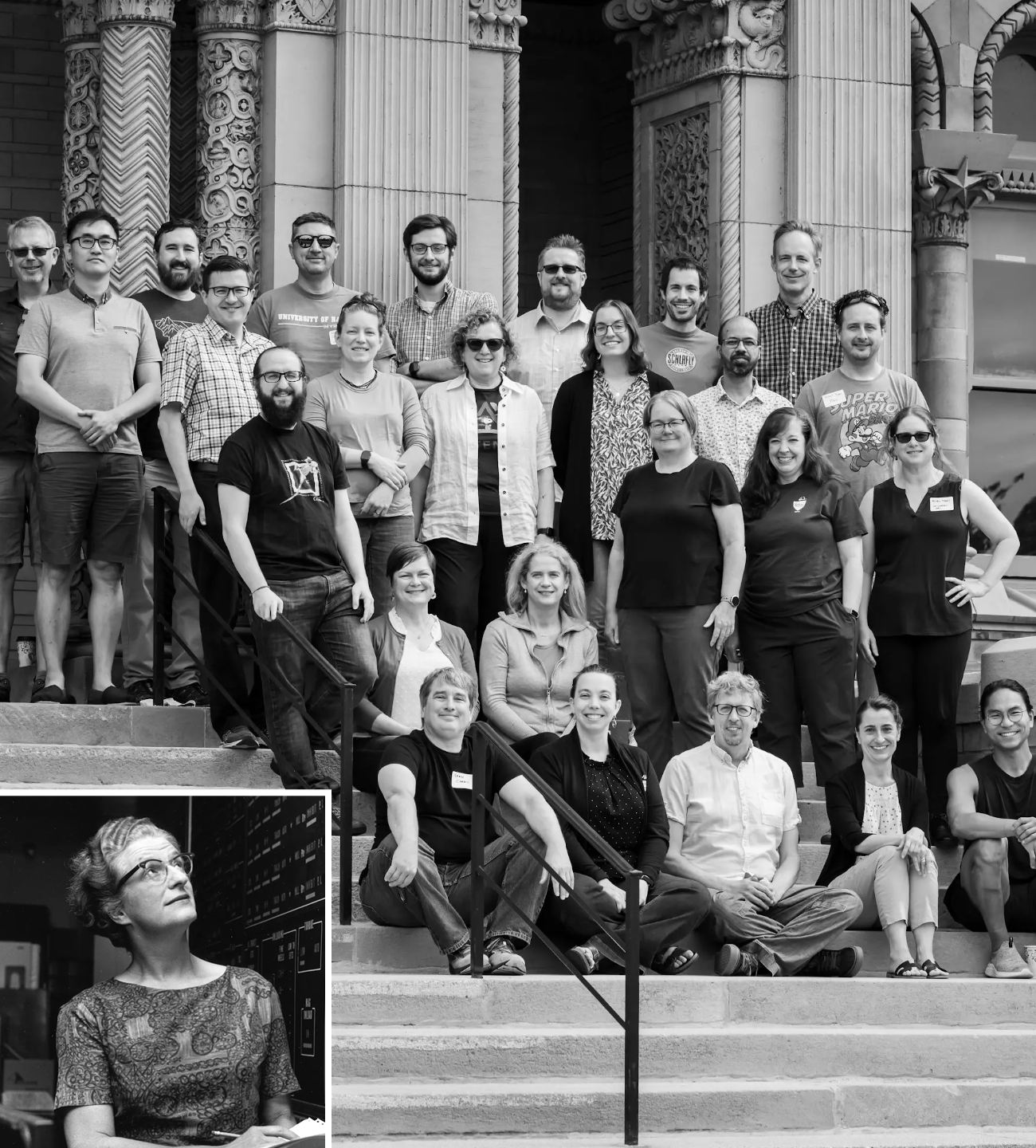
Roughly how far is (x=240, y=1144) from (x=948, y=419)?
10.9m

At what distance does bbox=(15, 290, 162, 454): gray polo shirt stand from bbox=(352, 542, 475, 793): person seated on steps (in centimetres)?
128

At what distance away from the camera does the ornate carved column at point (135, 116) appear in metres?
11.5

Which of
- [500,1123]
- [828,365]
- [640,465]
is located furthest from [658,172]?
[500,1123]

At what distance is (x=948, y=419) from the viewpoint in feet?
45.6

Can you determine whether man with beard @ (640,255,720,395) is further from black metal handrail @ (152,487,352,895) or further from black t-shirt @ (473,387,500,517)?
black metal handrail @ (152,487,352,895)

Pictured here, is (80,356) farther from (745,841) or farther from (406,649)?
(745,841)

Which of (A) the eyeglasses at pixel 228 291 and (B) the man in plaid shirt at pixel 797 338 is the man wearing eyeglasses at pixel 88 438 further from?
(B) the man in plaid shirt at pixel 797 338

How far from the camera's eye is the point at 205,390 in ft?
29.2

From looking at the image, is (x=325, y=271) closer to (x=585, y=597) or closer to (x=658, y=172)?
(x=585, y=597)

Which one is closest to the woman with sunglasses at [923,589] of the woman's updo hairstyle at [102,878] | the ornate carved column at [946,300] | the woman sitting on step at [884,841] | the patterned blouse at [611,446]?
the woman sitting on step at [884,841]

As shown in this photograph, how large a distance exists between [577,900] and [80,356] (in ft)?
10.9

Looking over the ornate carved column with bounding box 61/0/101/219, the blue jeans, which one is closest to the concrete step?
the blue jeans

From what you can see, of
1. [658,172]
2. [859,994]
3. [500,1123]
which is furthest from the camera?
[658,172]

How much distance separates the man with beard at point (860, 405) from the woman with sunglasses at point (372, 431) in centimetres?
194
